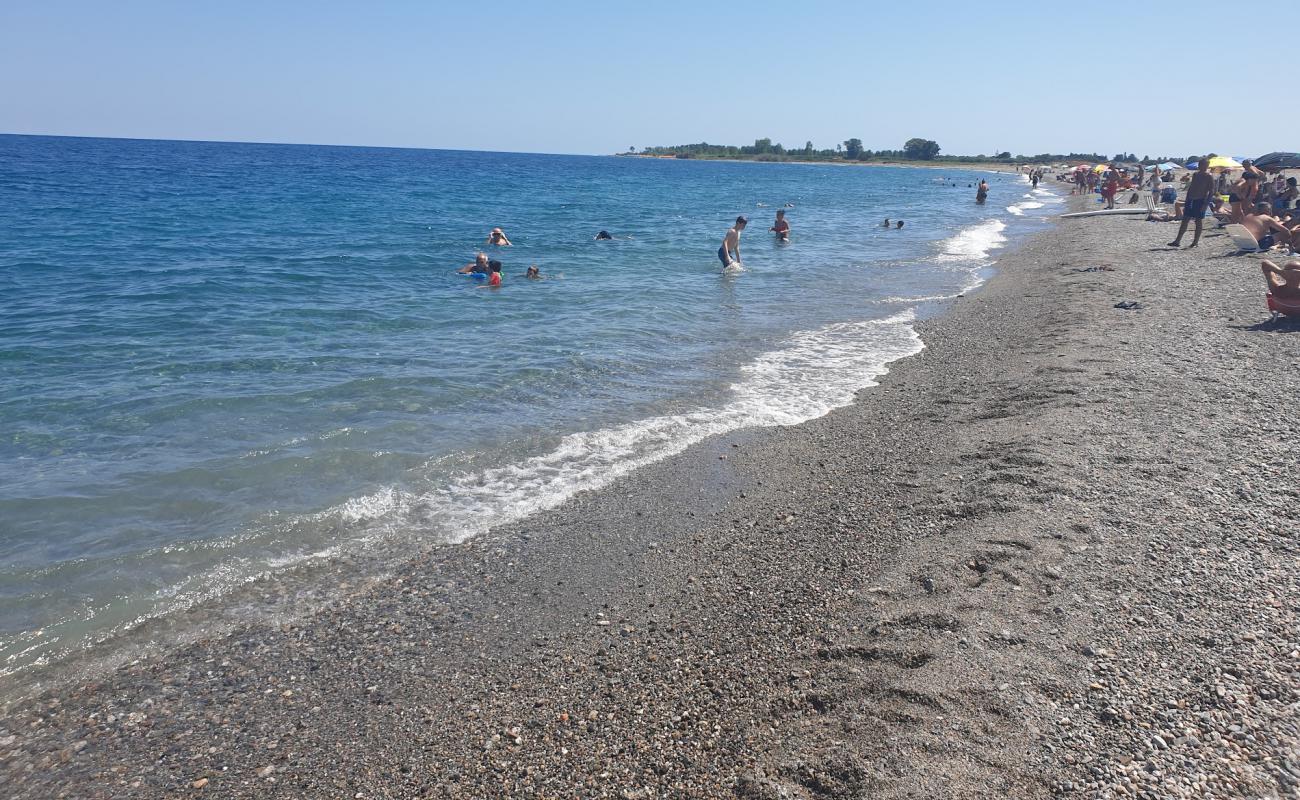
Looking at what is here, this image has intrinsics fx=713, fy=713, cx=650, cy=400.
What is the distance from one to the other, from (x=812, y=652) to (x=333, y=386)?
8.50m

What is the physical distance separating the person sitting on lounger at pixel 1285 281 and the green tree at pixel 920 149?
183m

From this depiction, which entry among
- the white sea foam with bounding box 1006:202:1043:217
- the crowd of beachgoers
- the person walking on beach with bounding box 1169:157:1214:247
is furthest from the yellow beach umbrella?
the white sea foam with bounding box 1006:202:1043:217

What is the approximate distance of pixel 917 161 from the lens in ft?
573

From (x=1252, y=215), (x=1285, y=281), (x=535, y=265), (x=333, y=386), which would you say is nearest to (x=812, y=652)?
(x=333, y=386)

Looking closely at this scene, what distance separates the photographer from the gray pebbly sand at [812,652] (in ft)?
11.6

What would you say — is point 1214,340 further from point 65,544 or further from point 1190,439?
point 65,544

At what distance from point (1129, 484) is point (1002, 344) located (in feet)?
20.8

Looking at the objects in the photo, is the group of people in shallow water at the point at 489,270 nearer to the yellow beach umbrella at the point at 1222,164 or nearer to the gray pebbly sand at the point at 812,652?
the gray pebbly sand at the point at 812,652

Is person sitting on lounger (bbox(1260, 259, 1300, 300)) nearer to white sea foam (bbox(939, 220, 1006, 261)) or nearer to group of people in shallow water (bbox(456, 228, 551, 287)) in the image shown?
white sea foam (bbox(939, 220, 1006, 261))

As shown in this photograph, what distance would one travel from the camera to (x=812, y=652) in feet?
14.8

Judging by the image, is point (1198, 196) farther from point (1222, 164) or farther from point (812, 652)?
point (812, 652)

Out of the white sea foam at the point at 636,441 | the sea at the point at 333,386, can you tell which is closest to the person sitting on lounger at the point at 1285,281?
the white sea foam at the point at 636,441

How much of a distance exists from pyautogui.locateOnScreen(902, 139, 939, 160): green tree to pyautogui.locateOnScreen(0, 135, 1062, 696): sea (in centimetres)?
16742

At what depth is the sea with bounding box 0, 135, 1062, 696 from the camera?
20.4 feet
